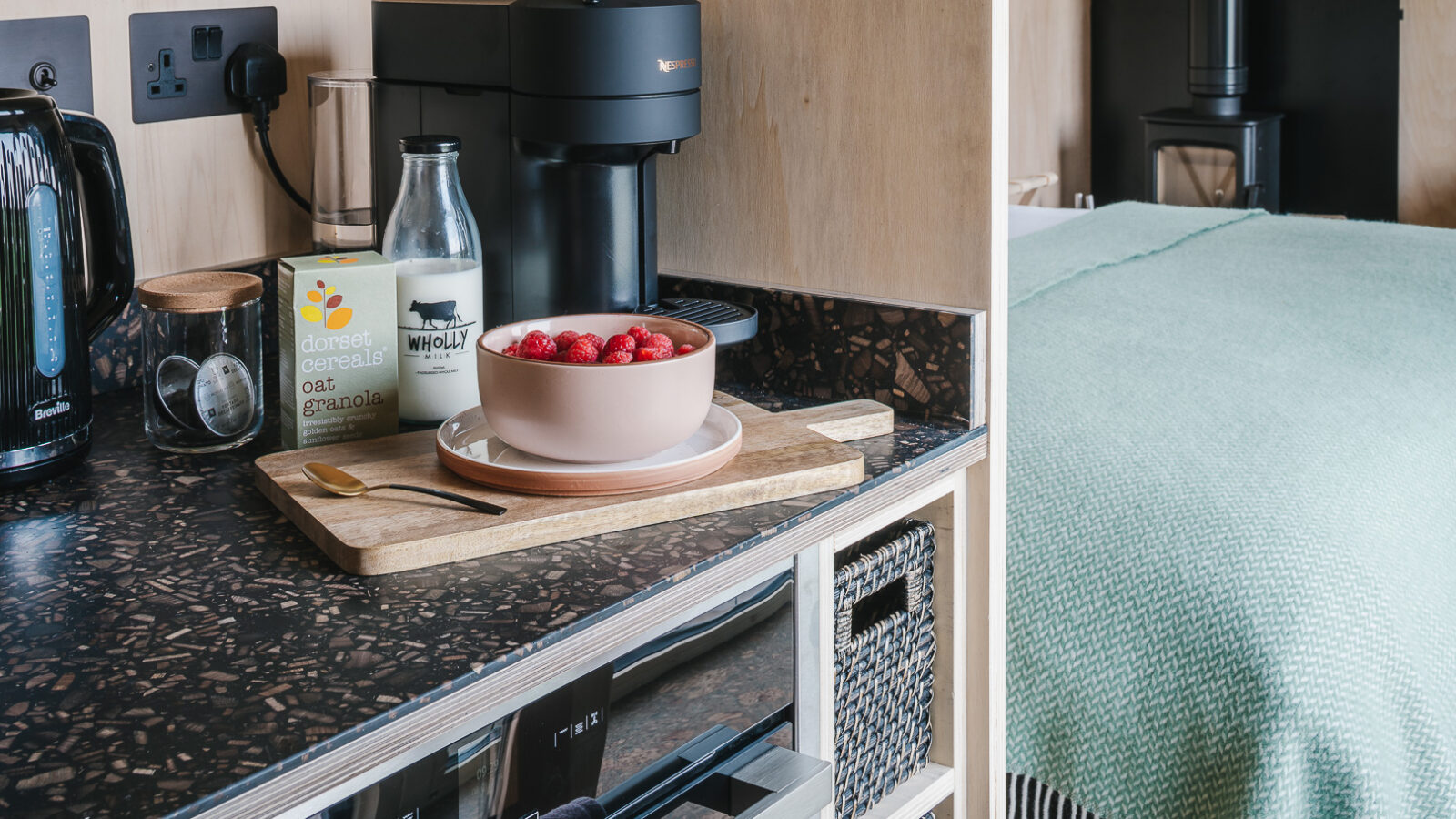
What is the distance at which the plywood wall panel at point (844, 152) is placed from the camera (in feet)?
3.32

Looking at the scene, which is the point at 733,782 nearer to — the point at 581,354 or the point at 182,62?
the point at 581,354

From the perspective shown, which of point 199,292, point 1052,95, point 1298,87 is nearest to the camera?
point 199,292

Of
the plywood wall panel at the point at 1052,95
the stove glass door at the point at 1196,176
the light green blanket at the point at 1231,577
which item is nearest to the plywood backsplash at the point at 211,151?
the light green blanket at the point at 1231,577

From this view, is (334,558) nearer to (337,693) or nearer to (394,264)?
(337,693)

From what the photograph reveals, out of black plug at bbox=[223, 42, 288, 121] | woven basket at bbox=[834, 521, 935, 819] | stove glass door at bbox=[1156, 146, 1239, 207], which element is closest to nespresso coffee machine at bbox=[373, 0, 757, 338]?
black plug at bbox=[223, 42, 288, 121]

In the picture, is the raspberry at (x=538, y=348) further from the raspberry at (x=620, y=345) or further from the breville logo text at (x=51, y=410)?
the breville logo text at (x=51, y=410)

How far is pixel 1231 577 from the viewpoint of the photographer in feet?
4.36

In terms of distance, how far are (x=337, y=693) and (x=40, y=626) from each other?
0.60ft

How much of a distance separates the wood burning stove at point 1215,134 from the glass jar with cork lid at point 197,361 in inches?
154

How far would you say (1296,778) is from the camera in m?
1.22

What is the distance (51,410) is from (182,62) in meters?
0.40

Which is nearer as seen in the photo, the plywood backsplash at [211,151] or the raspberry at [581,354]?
the raspberry at [581,354]

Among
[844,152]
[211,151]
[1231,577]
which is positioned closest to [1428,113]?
[1231,577]

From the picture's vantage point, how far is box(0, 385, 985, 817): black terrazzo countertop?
55 centimetres
